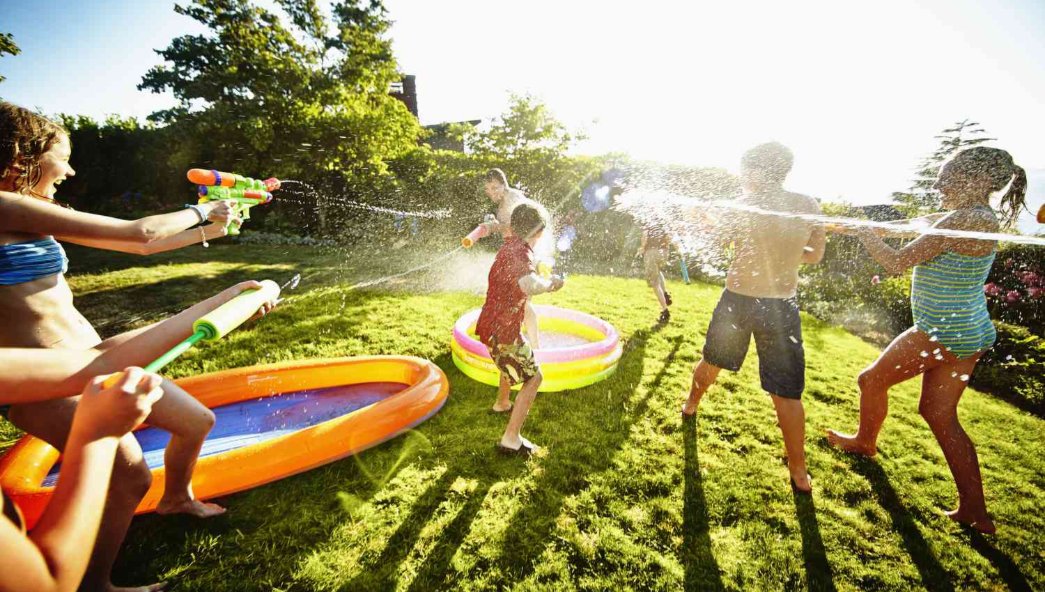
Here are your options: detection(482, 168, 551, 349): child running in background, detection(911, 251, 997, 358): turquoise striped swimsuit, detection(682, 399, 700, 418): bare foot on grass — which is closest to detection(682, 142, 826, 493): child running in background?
detection(911, 251, 997, 358): turquoise striped swimsuit

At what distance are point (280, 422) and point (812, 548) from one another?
443cm

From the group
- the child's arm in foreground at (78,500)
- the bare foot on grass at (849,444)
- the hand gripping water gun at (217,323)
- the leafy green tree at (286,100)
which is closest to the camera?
the child's arm in foreground at (78,500)

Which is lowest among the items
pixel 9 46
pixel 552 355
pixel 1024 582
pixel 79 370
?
pixel 1024 582

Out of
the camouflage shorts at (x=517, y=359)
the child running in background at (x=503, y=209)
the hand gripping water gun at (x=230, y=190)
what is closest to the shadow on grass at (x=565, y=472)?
the camouflage shorts at (x=517, y=359)

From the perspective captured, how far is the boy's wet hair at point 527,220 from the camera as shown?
10.2 ft

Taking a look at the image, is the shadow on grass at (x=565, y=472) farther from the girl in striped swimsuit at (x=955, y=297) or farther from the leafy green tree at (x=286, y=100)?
the leafy green tree at (x=286, y=100)

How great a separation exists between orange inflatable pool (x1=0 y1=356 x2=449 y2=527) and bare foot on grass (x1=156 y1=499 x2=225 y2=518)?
8 cm

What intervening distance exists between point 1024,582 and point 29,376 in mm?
5151

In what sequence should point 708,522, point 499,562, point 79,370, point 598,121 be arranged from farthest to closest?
point 598,121, point 708,522, point 499,562, point 79,370

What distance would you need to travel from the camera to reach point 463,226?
1358 centimetres

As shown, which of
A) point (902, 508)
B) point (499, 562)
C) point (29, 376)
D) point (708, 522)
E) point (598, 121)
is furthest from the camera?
point (598, 121)

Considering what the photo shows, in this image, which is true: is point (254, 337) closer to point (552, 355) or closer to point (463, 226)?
point (552, 355)

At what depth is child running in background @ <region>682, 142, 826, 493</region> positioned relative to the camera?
9.31ft

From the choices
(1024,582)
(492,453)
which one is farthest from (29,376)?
(1024,582)
